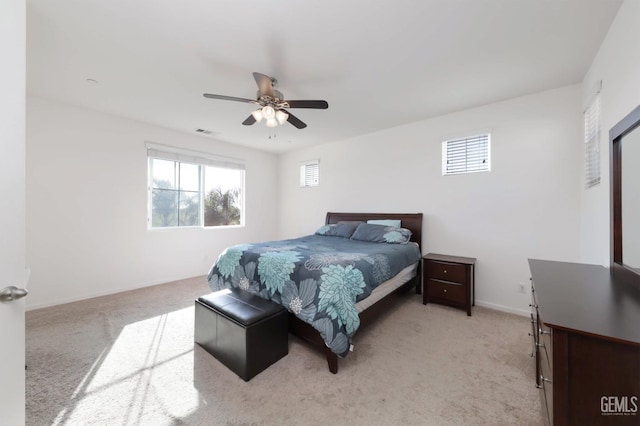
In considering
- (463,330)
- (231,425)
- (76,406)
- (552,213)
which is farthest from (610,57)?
(76,406)

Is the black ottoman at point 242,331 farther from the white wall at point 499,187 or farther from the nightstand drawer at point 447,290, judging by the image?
the white wall at point 499,187

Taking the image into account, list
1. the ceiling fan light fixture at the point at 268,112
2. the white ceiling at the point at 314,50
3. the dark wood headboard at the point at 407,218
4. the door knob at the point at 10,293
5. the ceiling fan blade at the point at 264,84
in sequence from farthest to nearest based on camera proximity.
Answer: the dark wood headboard at the point at 407,218, the ceiling fan light fixture at the point at 268,112, the ceiling fan blade at the point at 264,84, the white ceiling at the point at 314,50, the door knob at the point at 10,293

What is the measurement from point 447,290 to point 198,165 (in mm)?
4635

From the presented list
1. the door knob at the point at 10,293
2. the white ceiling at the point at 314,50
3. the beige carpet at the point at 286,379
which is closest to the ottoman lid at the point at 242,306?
the beige carpet at the point at 286,379

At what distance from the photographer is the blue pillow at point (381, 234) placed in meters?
3.53

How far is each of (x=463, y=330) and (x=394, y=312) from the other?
752 millimetres

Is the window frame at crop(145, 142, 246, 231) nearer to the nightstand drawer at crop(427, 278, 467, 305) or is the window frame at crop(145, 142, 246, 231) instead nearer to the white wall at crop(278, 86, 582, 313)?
the white wall at crop(278, 86, 582, 313)

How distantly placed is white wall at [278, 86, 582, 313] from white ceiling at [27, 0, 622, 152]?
0.34m

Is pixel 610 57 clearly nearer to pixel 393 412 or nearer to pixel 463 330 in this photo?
pixel 463 330

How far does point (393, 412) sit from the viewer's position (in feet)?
5.12

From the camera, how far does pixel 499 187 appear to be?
313cm

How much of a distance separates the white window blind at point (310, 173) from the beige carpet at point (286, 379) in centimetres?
332

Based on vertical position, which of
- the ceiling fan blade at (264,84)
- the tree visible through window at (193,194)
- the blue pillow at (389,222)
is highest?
the ceiling fan blade at (264,84)

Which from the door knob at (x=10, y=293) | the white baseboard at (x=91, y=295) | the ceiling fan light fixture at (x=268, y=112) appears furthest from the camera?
the white baseboard at (x=91, y=295)
